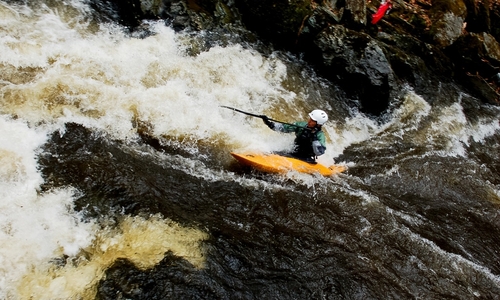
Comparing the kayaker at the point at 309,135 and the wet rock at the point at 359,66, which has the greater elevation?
the wet rock at the point at 359,66

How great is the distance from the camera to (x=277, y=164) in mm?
5766

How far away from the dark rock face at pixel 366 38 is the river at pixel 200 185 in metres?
0.44

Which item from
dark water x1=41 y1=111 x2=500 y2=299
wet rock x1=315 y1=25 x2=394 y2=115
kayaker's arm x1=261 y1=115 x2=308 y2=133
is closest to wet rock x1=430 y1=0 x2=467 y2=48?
wet rock x1=315 y1=25 x2=394 y2=115

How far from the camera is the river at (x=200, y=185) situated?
3.97m

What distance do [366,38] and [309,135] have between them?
3662 millimetres

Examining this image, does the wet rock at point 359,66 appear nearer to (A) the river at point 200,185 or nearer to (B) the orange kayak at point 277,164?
(A) the river at point 200,185

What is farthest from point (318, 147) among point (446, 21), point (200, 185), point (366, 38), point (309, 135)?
point (446, 21)

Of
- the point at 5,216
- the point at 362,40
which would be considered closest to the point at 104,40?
the point at 5,216

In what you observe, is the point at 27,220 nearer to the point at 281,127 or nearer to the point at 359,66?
the point at 281,127

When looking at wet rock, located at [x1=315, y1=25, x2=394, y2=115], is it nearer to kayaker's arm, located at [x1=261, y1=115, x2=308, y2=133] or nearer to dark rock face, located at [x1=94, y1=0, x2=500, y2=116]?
dark rock face, located at [x1=94, y1=0, x2=500, y2=116]

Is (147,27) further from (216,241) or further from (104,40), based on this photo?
(216,241)

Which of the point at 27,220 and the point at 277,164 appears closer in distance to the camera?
the point at 27,220

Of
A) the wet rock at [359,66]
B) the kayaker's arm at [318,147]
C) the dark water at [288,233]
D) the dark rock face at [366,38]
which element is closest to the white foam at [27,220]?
the dark water at [288,233]

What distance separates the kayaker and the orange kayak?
0.58 ft
